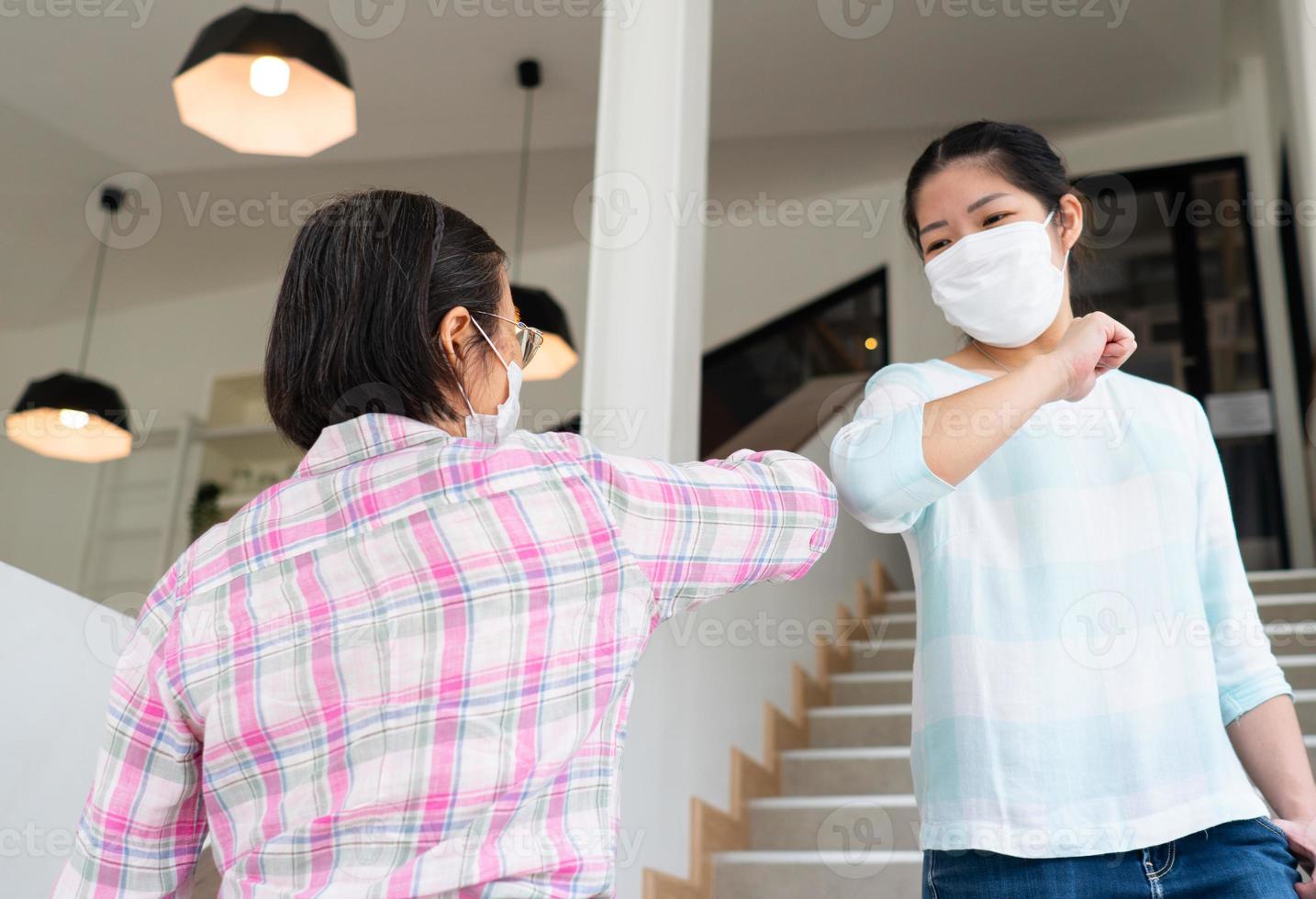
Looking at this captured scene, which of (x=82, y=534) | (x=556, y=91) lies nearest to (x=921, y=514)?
(x=556, y=91)

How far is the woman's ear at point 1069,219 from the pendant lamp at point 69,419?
15.1ft

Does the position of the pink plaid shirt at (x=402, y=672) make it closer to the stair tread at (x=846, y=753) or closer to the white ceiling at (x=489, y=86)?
the stair tread at (x=846, y=753)

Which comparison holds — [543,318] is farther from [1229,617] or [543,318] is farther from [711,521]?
[711,521]

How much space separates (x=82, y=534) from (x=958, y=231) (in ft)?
21.3

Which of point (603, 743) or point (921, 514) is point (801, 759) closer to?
point (921, 514)

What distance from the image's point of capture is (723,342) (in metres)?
6.84

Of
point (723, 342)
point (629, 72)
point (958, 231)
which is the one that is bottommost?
point (958, 231)

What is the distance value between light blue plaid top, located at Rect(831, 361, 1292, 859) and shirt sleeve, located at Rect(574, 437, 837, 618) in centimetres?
14

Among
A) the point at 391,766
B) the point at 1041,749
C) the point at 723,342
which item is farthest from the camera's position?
the point at 723,342

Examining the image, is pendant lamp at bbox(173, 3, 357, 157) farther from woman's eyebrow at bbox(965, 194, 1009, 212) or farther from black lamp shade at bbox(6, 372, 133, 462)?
black lamp shade at bbox(6, 372, 133, 462)

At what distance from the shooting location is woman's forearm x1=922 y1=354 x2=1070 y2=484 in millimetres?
1035

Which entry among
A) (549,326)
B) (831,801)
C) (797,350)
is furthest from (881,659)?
(797,350)

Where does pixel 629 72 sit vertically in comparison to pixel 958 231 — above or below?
above

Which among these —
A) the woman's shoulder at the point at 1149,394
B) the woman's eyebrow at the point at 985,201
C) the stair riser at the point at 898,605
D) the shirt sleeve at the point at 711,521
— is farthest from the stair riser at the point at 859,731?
the shirt sleeve at the point at 711,521
